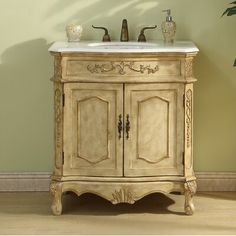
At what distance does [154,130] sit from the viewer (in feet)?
12.6

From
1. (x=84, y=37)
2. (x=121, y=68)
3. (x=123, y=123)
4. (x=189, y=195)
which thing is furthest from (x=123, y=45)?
(x=189, y=195)

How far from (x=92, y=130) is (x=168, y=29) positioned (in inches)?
30.3

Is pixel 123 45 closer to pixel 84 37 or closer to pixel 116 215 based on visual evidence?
pixel 84 37

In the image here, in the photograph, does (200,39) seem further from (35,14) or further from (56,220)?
(56,220)

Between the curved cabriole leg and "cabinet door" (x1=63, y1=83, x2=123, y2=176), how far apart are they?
1.19ft

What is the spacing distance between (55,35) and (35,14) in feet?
0.56

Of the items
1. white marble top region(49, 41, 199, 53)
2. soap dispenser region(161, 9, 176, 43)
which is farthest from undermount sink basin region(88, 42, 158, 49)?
soap dispenser region(161, 9, 176, 43)

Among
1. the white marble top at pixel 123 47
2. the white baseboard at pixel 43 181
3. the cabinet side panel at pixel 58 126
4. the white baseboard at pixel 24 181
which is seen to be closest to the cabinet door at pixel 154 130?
the white marble top at pixel 123 47

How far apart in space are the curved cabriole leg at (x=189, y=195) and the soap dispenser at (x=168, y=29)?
0.85m

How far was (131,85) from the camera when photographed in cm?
380

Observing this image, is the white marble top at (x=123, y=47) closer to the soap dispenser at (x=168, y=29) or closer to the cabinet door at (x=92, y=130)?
the soap dispenser at (x=168, y=29)

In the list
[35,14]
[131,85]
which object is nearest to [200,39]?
[131,85]

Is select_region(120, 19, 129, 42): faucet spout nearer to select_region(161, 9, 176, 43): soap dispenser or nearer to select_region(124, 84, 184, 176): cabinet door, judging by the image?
select_region(161, 9, 176, 43): soap dispenser

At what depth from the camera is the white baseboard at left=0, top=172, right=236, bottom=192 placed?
4.38 m
